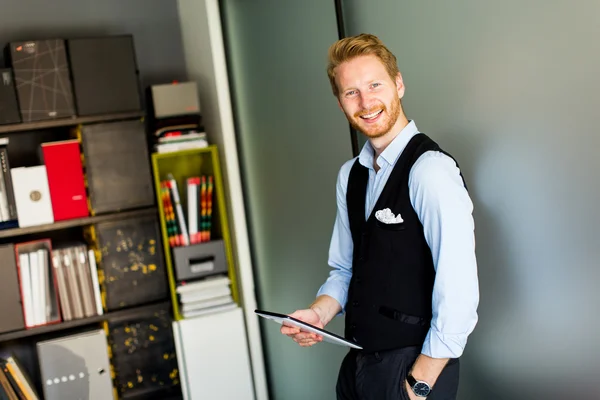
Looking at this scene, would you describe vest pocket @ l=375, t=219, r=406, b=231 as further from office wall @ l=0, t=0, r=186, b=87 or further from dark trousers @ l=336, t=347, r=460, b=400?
office wall @ l=0, t=0, r=186, b=87

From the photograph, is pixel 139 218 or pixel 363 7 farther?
pixel 139 218

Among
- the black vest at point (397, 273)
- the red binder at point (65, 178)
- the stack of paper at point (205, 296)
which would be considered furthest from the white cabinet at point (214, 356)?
the black vest at point (397, 273)

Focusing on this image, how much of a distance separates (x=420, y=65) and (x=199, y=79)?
6.31 feet

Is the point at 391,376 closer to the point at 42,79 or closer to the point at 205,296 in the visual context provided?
the point at 205,296

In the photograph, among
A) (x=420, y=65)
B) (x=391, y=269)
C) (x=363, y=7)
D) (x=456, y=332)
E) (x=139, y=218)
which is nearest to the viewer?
(x=456, y=332)

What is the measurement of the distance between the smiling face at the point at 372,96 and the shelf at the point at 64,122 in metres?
1.88

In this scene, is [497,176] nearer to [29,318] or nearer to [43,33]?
[29,318]

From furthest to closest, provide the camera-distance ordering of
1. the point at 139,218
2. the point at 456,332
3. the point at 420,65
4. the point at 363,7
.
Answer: the point at 139,218 < the point at 363,7 < the point at 420,65 < the point at 456,332

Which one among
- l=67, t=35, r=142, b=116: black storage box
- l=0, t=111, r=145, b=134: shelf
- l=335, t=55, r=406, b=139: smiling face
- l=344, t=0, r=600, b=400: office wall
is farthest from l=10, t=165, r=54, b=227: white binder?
l=335, t=55, r=406, b=139: smiling face

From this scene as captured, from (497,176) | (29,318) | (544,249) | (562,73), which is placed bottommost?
(29,318)

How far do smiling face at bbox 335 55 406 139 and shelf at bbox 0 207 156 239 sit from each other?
192cm

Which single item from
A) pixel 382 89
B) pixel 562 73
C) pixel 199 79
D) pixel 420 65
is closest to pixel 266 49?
pixel 199 79

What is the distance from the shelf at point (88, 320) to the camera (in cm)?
331

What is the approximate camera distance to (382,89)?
69.5 inches
